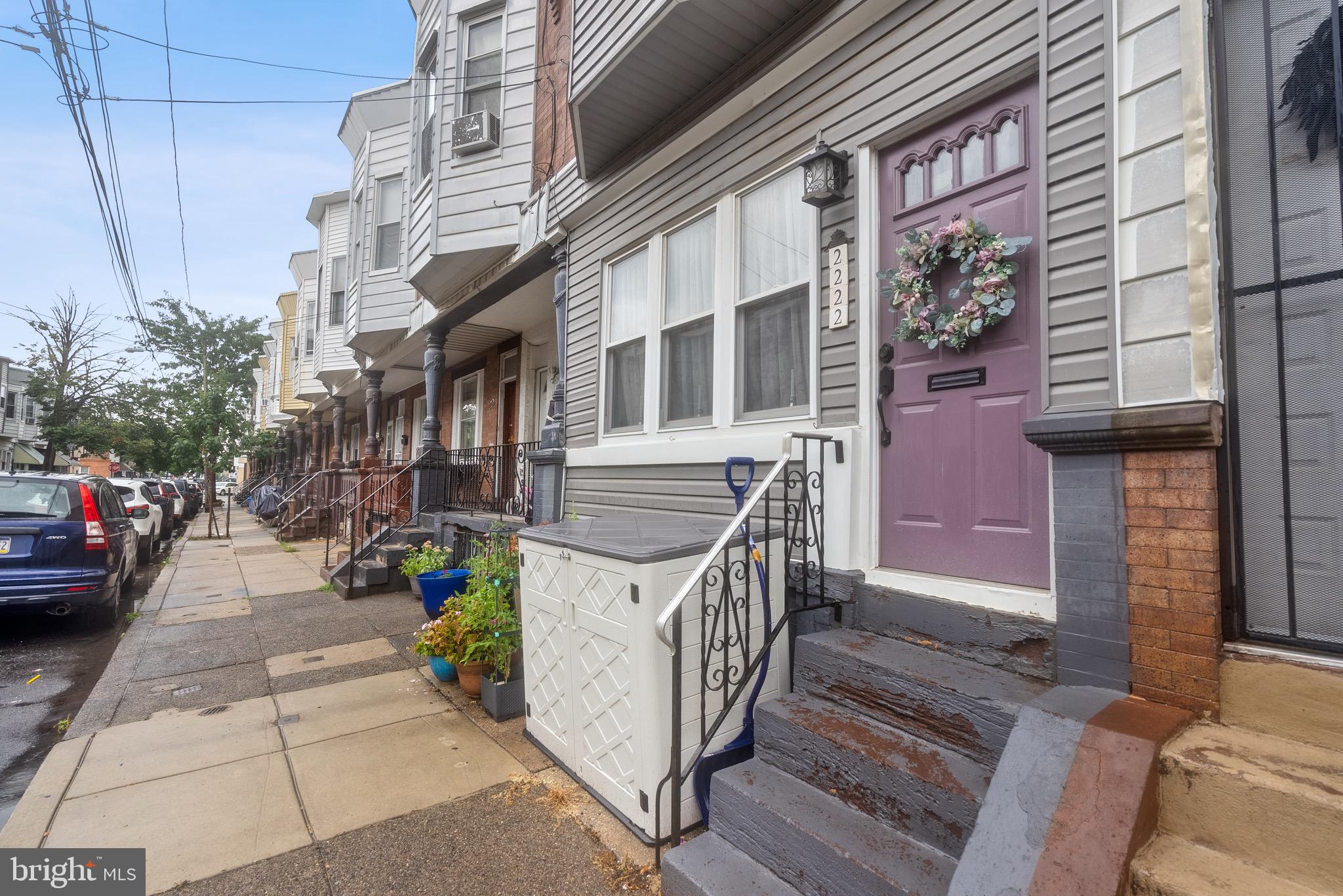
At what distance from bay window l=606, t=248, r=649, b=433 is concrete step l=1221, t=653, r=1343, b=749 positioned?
13.4ft

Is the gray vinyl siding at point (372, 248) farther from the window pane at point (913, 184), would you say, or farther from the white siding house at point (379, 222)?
the window pane at point (913, 184)

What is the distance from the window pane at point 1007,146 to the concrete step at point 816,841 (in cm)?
288

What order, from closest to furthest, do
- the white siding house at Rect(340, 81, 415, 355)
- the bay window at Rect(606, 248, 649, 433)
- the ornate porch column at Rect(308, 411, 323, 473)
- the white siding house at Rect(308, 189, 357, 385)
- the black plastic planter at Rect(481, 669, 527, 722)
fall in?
the black plastic planter at Rect(481, 669, 527, 722), the bay window at Rect(606, 248, 649, 433), the white siding house at Rect(340, 81, 415, 355), the white siding house at Rect(308, 189, 357, 385), the ornate porch column at Rect(308, 411, 323, 473)

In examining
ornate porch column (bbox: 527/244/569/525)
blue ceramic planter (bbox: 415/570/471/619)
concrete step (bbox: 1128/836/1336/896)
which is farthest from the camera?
ornate porch column (bbox: 527/244/569/525)

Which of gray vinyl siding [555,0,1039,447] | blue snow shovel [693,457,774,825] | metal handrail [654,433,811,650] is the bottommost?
blue snow shovel [693,457,774,825]

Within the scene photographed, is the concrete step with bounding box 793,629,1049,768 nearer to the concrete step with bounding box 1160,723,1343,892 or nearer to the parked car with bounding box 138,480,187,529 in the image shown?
the concrete step with bounding box 1160,723,1343,892

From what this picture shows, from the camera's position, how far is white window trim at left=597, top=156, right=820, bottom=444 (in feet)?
12.3

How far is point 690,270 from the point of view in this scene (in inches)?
Answer: 194

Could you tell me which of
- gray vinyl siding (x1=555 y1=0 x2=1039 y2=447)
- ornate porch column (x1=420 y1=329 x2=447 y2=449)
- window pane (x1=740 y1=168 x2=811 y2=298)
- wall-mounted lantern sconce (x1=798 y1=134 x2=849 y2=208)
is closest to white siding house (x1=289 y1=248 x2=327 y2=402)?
ornate porch column (x1=420 y1=329 x2=447 y2=449)

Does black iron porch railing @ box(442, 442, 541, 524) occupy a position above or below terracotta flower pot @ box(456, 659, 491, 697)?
above

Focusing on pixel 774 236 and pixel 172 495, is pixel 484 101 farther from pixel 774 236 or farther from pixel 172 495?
pixel 172 495

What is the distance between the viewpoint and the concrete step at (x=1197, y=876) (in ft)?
4.99

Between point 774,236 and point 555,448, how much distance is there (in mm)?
3204

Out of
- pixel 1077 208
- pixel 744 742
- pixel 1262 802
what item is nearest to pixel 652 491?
pixel 744 742
